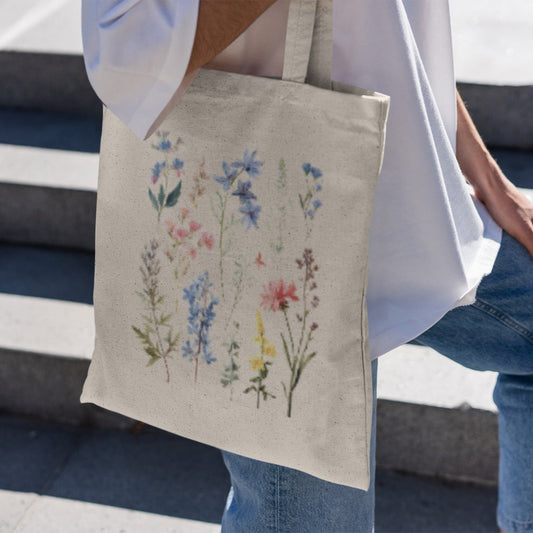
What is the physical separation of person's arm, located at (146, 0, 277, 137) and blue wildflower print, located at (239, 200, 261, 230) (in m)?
0.17

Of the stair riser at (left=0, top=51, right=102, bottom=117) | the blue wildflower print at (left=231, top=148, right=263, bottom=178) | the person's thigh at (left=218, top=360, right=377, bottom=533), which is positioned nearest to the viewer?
the blue wildflower print at (left=231, top=148, right=263, bottom=178)

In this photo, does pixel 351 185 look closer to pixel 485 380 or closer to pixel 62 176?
pixel 485 380

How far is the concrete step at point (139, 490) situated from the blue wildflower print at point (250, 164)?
1.09 m

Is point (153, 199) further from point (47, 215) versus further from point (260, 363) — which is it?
point (47, 215)

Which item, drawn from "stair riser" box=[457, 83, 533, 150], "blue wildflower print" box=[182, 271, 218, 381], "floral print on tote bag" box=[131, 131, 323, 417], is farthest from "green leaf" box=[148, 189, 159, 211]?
"stair riser" box=[457, 83, 533, 150]

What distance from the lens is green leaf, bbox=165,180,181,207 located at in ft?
3.35

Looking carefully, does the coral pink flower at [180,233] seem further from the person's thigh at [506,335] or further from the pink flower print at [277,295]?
the person's thigh at [506,335]

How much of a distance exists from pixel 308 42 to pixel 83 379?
1.32 metres

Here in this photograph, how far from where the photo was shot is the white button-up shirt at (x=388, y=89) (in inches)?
34.5

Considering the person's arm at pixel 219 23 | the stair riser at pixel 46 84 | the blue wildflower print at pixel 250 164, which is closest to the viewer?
the person's arm at pixel 219 23

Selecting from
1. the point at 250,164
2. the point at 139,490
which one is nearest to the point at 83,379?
the point at 139,490

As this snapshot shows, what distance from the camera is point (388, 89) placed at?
956 mm

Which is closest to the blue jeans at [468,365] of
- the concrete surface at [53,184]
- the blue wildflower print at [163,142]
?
the blue wildflower print at [163,142]

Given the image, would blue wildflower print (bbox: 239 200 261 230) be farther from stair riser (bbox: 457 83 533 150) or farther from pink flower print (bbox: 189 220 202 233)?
stair riser (bbox: 457 83 533 150)
